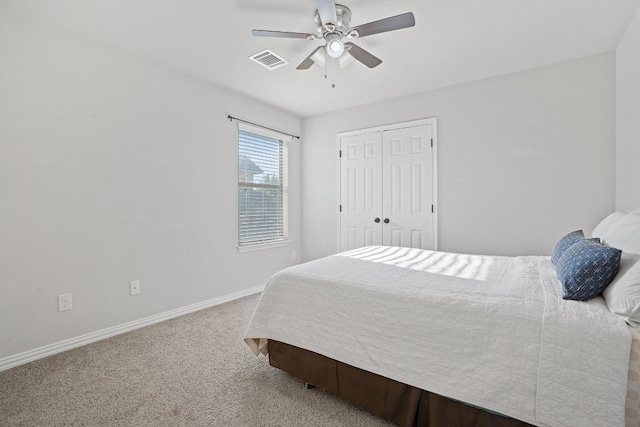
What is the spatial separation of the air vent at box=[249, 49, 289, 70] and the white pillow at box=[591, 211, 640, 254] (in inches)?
112

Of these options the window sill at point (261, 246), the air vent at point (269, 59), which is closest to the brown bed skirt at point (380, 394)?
the window sill at point (261, 246)

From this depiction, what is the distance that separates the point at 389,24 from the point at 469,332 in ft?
6.19

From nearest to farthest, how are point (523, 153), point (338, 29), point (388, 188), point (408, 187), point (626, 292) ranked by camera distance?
point (626, 292) → point (338, 29) → point (523, 153) → point (408, 187) → point (388, 188)

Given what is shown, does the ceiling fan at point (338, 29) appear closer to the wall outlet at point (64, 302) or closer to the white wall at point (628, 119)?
the white wall at point (628, 119)

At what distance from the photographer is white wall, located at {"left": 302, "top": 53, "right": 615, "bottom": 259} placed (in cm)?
277

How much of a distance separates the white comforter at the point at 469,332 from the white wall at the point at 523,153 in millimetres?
1186

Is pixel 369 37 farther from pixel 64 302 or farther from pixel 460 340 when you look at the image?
pixel 64 302

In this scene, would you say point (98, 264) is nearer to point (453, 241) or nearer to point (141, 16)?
point (141, 16)

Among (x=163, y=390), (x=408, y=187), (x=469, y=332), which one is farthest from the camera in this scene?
(x=408, y=187)

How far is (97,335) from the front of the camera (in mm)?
2471

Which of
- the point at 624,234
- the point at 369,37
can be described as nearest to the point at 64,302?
the point at 369,37

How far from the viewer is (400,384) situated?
4.74ft

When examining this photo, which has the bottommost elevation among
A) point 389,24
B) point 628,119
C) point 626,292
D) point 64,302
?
point 64,302

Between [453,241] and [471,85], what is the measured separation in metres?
1.81
